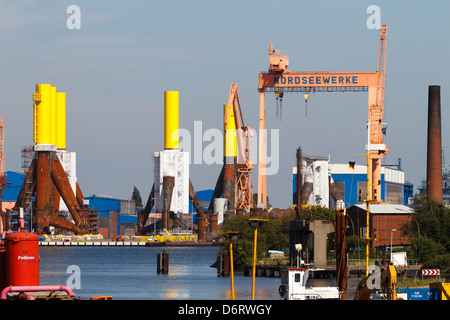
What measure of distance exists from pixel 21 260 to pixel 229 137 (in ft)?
480

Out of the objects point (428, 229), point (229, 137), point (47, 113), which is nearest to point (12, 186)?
point (47, 113)

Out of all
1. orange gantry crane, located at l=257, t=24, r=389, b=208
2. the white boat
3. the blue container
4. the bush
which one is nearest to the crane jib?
orange gantry crane, located at l=257, t=24, r=389, b=208

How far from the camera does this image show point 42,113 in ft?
509

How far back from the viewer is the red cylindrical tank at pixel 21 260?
22.9 meters

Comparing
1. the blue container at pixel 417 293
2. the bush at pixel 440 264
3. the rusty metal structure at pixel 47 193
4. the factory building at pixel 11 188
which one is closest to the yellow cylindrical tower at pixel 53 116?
the rusty metal structure at pixel 47 193

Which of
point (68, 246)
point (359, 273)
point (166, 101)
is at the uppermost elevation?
point (166, 101)

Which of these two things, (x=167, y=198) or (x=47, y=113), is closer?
(x=47, y=113)

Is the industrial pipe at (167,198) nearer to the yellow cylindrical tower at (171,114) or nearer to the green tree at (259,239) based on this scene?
the yellow cylindrical tower at (171,114)

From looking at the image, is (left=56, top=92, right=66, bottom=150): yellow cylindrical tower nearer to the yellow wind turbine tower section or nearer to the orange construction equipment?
the yellow wind turbine tower section

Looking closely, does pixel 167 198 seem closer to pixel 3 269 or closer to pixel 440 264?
pixel 440 264
